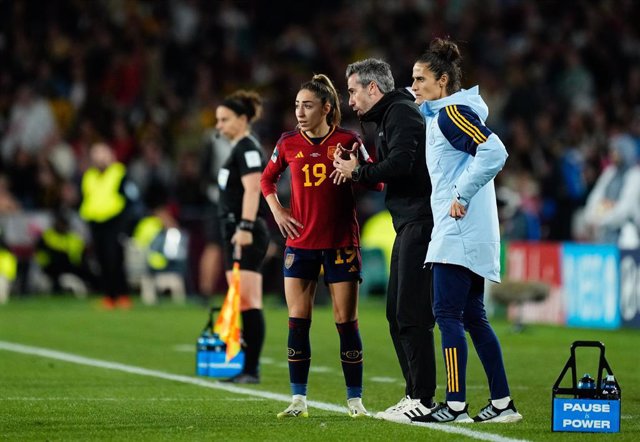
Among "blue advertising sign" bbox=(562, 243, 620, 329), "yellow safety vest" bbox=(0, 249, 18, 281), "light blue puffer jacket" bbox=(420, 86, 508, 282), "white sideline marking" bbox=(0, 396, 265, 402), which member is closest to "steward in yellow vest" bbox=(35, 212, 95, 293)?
"yellow safety vest" bbox=(0, 249, 18, 281)

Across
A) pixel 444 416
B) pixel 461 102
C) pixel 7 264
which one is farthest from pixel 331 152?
pixel 7 264

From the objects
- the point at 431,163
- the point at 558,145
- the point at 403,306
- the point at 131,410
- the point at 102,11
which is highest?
the point at 102,11

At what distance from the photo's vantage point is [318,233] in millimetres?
8570

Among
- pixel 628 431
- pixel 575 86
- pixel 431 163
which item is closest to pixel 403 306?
pixel 431 163

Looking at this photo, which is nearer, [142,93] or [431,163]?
[431,163]

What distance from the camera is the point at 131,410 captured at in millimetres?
8875

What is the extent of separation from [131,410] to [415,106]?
8.22 feet

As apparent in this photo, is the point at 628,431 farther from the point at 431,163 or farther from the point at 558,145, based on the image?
the point at 558,145

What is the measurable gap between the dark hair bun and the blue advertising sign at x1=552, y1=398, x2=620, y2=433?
1.97 m

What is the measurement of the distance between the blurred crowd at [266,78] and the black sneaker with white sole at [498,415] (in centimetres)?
1265

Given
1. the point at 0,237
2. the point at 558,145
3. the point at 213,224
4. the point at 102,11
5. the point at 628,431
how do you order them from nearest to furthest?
1. the point at 628,431
2. the point at 213,224
3. the point at 0,237
4. the point at 558,145
5. the point at 102,11

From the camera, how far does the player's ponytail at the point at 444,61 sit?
8172 millimetres

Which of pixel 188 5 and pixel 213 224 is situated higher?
pixel 188 5

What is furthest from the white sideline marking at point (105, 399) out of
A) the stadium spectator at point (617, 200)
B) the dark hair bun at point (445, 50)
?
the stadium spectator at point (617, 200)
